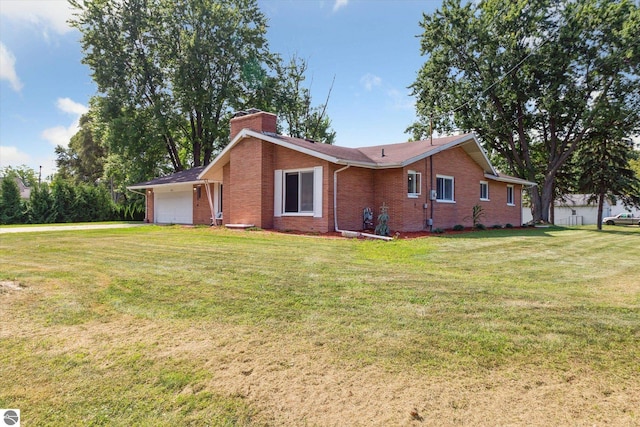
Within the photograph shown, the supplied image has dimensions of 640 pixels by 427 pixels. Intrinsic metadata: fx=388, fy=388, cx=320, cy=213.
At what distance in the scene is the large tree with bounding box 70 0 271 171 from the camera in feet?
90.9

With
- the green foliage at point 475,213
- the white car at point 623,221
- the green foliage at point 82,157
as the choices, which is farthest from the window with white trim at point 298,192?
the white car at point 623,221

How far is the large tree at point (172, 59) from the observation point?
90.9ft

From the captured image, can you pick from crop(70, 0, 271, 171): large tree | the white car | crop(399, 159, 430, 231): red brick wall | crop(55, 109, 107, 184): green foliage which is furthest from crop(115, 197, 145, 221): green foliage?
the white car

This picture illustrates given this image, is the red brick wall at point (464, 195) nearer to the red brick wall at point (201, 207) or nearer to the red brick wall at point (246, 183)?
the red brick wall at point (246, 183)

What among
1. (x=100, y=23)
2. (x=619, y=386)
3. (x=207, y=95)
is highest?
(x=100, y=23)

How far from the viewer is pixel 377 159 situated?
1534 cm

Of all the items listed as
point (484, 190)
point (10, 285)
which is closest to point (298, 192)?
point (10, 285)

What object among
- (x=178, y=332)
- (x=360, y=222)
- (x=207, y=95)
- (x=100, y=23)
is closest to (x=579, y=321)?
(x=178, y=332)

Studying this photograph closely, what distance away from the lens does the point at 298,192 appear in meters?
14.8

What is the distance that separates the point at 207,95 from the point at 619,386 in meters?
29.4

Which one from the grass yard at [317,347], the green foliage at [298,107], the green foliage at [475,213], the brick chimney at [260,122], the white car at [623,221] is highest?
the green foliage at [298,107]

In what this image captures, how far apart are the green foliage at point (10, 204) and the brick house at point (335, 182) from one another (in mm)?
19090

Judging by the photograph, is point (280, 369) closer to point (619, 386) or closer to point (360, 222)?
point (619, 386)

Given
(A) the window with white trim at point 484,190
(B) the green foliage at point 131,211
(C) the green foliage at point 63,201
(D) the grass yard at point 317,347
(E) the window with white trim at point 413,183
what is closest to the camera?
(D) the grass yard at point 317,347
